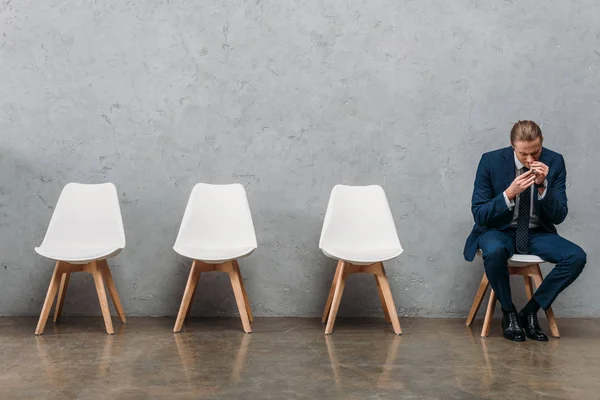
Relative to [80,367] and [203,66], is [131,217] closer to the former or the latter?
[203,66]

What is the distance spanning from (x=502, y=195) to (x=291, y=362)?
1453 millimetres

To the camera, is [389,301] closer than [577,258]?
No

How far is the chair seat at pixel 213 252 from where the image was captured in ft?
11.6

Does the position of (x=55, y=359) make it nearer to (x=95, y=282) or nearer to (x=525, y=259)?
(x=95, y=282)

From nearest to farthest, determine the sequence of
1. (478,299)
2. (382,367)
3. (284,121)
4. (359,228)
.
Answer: (382,367) → (478,299) → (359,228) → (284,121)

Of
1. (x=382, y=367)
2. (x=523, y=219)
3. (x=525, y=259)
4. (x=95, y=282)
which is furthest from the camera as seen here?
(x=95, y=282)

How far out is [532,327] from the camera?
3445mm

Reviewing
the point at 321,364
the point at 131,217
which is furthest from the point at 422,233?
the point at 131,217

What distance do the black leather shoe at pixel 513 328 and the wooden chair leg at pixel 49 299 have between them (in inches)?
97.9

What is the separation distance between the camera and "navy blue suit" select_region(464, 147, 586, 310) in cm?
337

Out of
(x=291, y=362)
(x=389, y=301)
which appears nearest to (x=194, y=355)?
Result: (x=291, y=362)

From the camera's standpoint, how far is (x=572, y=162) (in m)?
4.14

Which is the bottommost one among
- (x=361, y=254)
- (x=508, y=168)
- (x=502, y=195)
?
(x=361, y=254)

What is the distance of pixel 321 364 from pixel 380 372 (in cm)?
28
